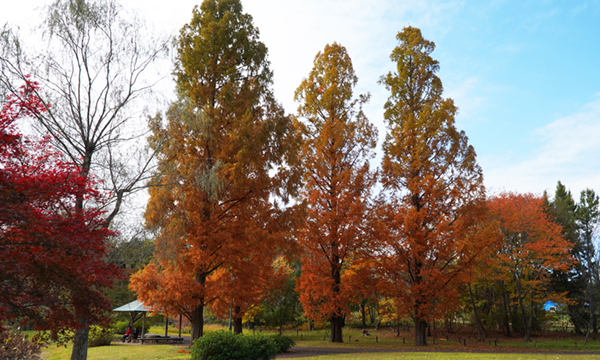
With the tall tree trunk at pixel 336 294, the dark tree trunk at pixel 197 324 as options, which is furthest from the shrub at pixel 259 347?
the tall tree trunk at pixel 336 294

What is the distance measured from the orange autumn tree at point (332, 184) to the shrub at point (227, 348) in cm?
753

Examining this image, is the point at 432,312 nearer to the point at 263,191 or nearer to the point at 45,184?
the point at 263,191

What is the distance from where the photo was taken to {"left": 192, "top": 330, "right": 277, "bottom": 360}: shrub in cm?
967

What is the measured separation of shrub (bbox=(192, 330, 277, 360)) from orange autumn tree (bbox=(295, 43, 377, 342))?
7.53 m

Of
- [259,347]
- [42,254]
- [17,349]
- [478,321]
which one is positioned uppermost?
[42,254]

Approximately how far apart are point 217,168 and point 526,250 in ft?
62.1

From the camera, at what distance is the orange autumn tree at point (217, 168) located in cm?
1130

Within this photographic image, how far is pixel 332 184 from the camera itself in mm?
19281

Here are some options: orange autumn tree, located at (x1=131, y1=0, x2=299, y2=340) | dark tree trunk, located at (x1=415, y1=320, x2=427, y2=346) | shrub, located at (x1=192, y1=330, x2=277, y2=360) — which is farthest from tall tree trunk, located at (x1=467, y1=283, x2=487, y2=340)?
shrub, located at (x1=192, y1=330, x2=277, y2=360)

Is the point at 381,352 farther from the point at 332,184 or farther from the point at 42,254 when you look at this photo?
the point at 42,254

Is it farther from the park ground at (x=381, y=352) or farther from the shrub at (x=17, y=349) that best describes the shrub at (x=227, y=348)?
the shrub at (x=17, y=349)

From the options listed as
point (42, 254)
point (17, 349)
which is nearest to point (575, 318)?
point (42, 254)

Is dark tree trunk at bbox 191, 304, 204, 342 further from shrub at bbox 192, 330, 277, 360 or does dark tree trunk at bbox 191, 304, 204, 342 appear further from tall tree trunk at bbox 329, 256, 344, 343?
tall tree trunk at bbox 329, 256, 344, 343

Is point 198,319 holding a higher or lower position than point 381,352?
higher
